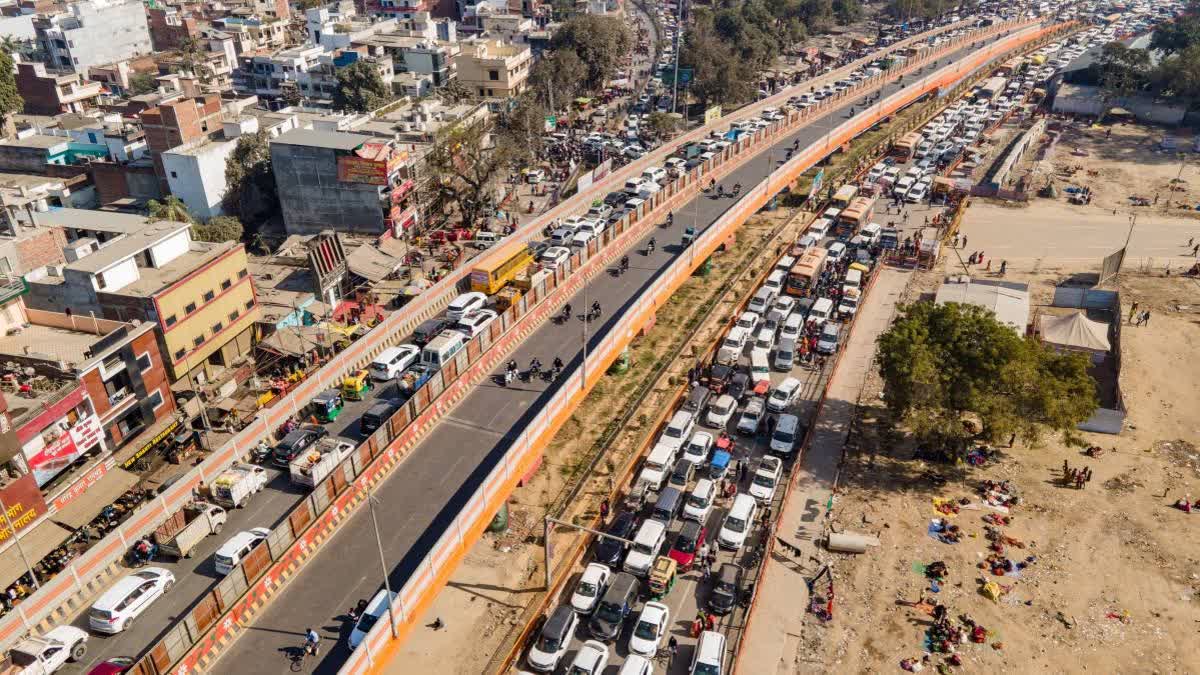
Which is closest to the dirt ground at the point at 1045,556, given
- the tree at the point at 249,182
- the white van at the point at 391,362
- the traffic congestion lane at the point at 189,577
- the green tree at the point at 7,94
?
the traffic congestion lane at the point at 189,577

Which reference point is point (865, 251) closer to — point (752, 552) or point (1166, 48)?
point (752, 552)

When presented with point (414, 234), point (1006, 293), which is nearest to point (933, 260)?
point (1006, 293)

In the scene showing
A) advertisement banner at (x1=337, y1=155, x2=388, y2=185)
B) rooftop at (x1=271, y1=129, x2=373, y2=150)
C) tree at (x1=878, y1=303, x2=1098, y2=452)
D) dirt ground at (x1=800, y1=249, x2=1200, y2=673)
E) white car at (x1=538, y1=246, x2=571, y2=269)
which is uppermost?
rooftop at (x1=271, y1=129, x2=373, y2=150)

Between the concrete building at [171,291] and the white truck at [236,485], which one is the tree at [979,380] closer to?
the white truck at [236,485]

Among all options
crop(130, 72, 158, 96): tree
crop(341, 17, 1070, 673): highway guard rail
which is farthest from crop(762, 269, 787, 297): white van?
crop(130, 72, 158, 96): tree

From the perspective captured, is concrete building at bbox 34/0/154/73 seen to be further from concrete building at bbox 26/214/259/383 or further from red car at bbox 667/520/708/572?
red car at bbox 667/520/708/572

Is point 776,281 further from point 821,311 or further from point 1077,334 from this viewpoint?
point 1077,334
